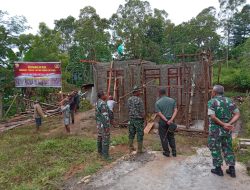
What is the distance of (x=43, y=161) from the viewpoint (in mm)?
8070

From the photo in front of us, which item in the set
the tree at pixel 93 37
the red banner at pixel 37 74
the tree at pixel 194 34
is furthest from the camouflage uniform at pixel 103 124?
the tree at pixel 194 34

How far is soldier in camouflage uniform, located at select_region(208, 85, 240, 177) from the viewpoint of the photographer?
5.59 meters

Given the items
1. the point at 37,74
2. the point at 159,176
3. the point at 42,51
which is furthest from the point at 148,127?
the point at 42,51

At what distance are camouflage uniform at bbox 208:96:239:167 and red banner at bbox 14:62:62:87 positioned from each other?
1540 centimetres

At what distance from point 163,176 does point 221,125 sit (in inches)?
59.2

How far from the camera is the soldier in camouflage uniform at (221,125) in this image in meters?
5.59

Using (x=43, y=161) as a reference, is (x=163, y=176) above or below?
above

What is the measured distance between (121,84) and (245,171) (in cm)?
872

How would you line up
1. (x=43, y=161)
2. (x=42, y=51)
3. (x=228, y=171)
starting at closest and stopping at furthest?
(x=228, y=171), (x=43, y=161), (x=42, y=51)

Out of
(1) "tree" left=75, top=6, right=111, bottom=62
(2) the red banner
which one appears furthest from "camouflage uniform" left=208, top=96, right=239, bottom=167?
(1) "tree" left=75, top=6, right=111, bottom=62

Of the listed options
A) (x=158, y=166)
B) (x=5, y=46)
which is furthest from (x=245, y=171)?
(x=5, y=46)

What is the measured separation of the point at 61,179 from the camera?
6.32 m

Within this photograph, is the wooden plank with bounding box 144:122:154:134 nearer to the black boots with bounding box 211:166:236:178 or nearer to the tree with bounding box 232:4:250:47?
the black boots with bounding box 211:166:236:178

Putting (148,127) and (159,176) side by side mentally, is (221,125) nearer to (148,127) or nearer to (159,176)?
(159,176)
